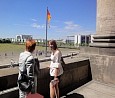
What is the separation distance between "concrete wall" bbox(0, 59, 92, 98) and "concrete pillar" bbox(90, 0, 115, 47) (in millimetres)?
1011

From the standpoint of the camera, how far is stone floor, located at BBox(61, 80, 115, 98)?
17.7 feet

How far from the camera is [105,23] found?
709 centimetres

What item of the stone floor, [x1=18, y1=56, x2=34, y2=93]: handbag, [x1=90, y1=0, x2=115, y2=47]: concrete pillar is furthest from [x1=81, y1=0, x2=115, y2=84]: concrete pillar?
[x1=18, y1=56, x2=34, y2=93]: handbag

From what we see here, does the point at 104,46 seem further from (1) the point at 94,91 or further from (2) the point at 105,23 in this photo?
(1) the point at 94,91

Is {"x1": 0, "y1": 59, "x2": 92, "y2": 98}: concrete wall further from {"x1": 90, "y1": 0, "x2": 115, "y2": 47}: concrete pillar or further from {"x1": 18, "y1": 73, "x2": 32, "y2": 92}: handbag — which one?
{"x1": 90, "y1": 0, "x2": 115, "y2": 47}: concrete pillar

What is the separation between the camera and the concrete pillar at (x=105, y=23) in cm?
696

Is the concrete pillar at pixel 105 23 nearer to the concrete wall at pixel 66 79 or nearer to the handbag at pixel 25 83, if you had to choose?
the concrete wall at pixel 66 79

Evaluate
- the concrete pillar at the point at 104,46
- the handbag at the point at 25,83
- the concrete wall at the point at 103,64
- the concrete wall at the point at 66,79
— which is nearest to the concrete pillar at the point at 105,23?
the concrete pillar at the point at 104,46

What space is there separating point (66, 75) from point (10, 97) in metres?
2.35

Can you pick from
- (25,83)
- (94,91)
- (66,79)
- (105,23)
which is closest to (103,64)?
(94,91)

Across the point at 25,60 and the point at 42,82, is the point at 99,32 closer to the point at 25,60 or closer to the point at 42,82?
the point at 42,82

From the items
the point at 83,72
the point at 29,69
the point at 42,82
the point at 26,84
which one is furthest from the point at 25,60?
the point at 83,72

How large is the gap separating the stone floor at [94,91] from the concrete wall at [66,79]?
25cm

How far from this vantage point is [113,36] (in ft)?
22.7
